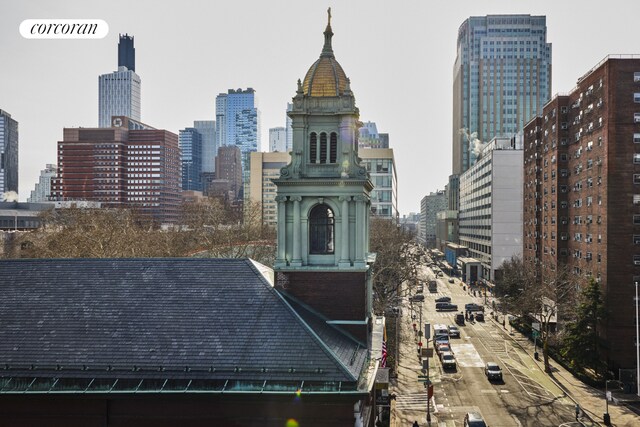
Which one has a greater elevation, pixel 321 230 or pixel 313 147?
pixel 313 147

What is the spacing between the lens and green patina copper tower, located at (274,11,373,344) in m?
24.3

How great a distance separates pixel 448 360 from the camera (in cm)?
5125

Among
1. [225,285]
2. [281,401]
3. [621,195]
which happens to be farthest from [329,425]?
[621,195]

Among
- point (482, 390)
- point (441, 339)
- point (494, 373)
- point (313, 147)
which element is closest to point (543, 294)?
point (441, 339)

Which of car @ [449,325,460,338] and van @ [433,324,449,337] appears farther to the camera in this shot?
car @ [449,325,460,338]

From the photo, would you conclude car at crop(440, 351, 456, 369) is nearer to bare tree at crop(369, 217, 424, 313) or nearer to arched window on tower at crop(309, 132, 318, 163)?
bare tree at crop(369, 217, 424, 313)

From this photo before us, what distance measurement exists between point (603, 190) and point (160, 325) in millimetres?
50000

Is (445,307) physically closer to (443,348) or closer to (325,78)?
(443,348)

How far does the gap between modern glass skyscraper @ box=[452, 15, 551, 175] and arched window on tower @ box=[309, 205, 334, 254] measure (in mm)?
170559

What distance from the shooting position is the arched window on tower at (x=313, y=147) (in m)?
25.3

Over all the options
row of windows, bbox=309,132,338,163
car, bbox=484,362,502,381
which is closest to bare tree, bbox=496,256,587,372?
car, bbox=484,362,502,381

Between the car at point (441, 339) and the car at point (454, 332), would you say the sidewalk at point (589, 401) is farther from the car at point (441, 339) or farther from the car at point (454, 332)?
the car at point (454, 332)

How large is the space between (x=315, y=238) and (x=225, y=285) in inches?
200

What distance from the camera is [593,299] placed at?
49.8 metres
